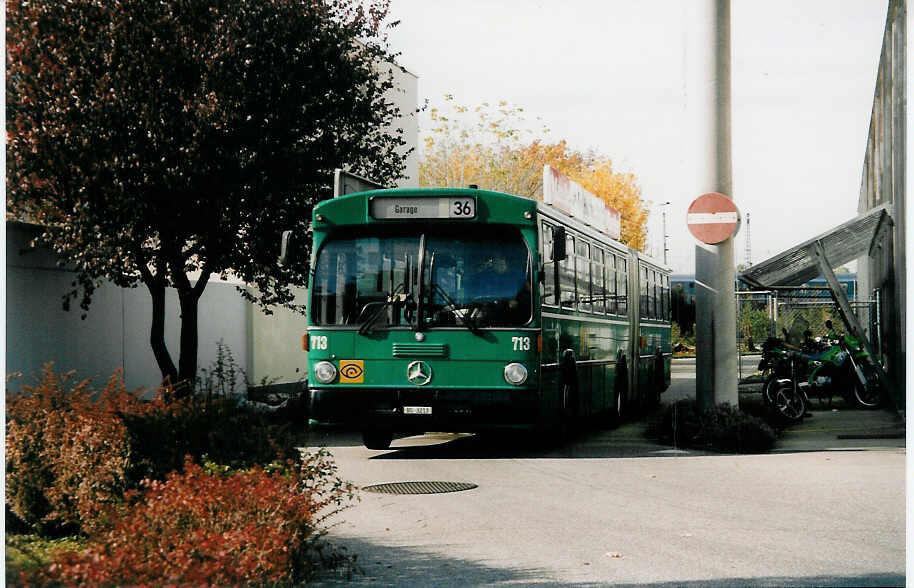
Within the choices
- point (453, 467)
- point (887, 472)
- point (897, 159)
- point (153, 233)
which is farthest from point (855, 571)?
point (153, 233)

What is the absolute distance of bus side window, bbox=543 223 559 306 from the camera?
46.4 ft

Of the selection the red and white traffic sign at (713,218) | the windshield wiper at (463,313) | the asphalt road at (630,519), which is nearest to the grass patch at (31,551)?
the asphalt road at (630,519)

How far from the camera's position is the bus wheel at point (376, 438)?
15.4m

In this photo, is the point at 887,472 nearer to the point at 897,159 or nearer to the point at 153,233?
the point at 897,159

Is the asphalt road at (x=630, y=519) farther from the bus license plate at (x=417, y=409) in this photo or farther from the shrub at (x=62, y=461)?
the shrub at (x=62, y=461)

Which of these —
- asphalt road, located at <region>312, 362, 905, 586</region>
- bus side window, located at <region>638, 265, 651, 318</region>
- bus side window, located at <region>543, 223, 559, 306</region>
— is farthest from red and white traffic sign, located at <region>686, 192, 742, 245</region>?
bus side window, located at <region>638, 265, 651, 318</region>

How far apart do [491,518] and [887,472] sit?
495cm

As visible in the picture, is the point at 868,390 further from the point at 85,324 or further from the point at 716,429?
the point at 85,324

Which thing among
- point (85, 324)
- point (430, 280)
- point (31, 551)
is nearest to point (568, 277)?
Answer: point (430, 280)

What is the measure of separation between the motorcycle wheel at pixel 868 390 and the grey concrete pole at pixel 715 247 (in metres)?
6.13

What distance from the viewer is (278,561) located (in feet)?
21.7

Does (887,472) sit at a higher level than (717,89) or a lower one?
lower

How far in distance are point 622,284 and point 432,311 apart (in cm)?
704

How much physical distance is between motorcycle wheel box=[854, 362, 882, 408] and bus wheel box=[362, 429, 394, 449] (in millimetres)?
9857
